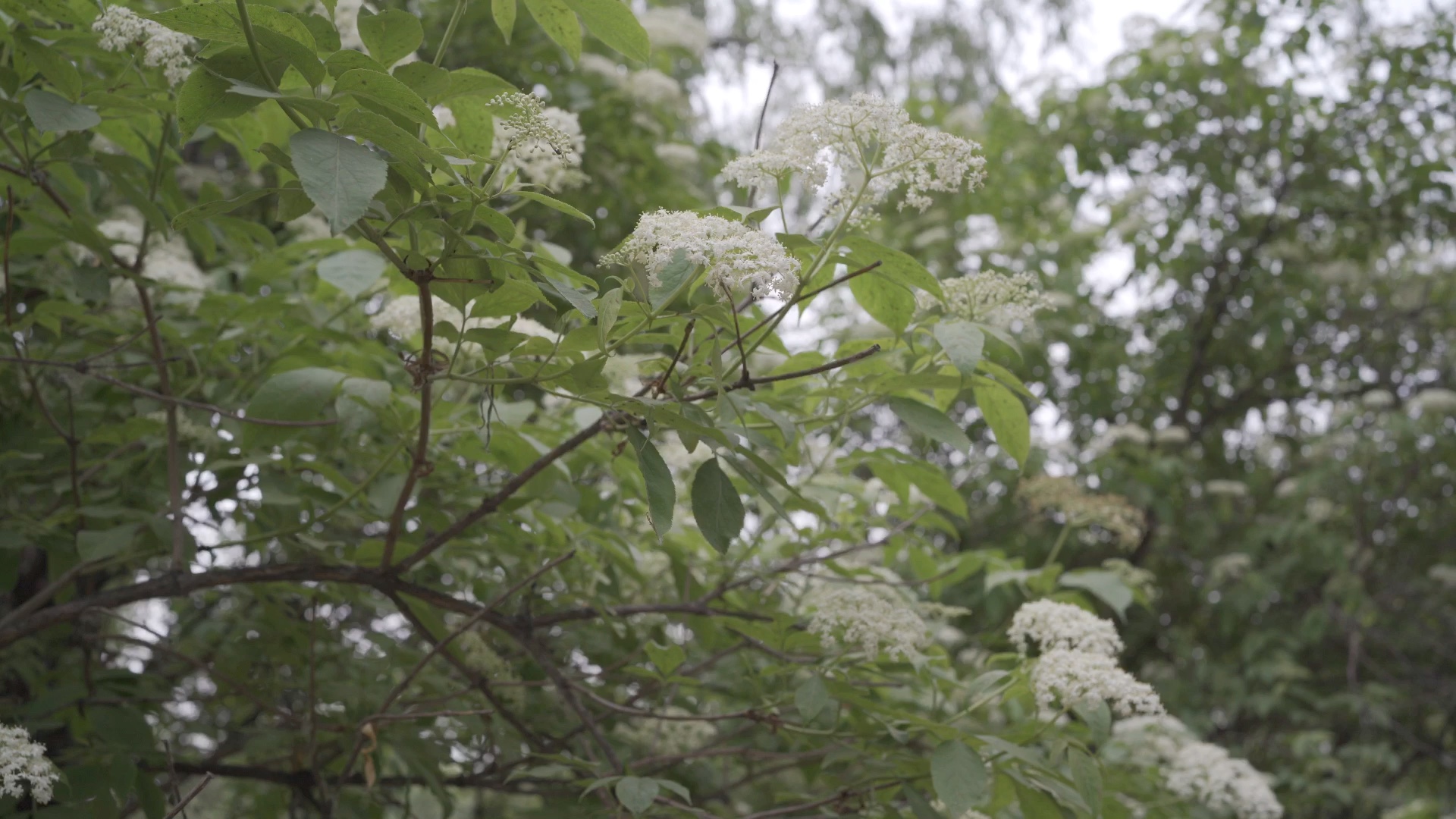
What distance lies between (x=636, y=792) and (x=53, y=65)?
3.91ft

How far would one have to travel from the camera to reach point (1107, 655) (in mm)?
1795

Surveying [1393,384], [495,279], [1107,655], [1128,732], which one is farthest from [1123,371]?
[495,279]

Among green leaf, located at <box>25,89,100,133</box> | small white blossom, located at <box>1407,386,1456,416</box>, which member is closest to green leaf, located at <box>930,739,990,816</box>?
green leaf, located at <box>25,89,100,133</box>

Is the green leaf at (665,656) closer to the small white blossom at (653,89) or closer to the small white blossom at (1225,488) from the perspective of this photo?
the small white blossom at (653,89)

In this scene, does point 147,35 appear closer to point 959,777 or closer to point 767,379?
point 767,379

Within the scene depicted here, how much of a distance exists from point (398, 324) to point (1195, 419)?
434 centimetres

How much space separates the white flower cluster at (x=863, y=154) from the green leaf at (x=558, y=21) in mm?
264

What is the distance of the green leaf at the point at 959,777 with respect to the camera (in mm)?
1516

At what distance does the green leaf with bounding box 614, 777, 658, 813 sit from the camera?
4.50ft

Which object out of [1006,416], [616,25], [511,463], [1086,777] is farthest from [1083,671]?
[616,25]

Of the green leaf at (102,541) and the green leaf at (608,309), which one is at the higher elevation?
the green leaf at (102,541)

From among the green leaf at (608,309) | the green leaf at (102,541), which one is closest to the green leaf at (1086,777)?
the green leaf at (608,309)

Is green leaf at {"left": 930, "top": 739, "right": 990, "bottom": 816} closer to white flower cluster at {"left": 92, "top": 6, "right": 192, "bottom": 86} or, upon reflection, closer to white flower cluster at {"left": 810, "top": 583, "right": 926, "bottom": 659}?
white flower cluster at {"left": 810, "top": 583, "right": 926, "bottom": 659}

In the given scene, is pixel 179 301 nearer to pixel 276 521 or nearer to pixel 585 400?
pixel 276 521
